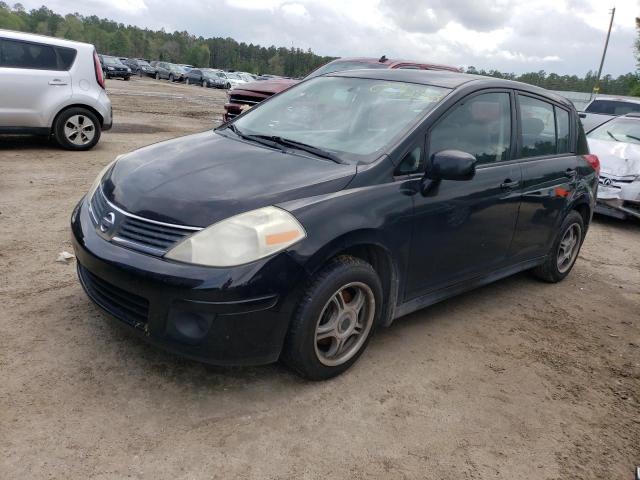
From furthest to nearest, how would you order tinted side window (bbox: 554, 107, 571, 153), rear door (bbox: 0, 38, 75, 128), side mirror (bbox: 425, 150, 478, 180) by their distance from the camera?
1. rear door (bbox: 0, 38, 75, 128)
2. tinted side window (bbox: 554, 107, 571, 153)
3. side mirror (bbox: 425, 150, 478, 180)

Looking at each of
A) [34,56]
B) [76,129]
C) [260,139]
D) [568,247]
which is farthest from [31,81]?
[568,247]

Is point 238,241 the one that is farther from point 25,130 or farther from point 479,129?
point 25,130

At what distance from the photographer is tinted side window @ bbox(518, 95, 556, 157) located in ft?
14.4

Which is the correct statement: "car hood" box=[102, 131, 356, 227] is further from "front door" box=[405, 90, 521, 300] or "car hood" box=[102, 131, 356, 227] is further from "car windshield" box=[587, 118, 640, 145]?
"car windshield" box=[587, 118, 640, 145]

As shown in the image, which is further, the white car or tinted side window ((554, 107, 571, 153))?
the white car

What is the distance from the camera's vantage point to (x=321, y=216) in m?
2.93

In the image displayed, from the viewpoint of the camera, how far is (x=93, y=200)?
3.39m

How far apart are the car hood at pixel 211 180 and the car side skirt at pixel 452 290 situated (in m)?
0.99

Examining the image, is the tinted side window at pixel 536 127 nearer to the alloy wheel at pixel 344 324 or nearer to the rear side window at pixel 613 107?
the alloy wheel at pixel 344 324

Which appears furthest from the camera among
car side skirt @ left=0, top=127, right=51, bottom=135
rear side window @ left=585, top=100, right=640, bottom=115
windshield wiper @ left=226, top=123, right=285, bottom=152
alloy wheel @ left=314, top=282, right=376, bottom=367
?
rear side window @ left=585, top=100, right=640, bottom=115

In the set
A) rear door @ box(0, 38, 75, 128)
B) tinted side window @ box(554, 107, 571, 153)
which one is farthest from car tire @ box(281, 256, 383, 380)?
rear door @ box(0, 38, 75, 128)

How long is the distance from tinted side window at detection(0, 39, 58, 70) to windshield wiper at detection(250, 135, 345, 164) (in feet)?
20.8

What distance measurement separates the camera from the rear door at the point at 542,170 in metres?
4.38

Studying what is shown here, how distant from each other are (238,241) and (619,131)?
28.2ft
